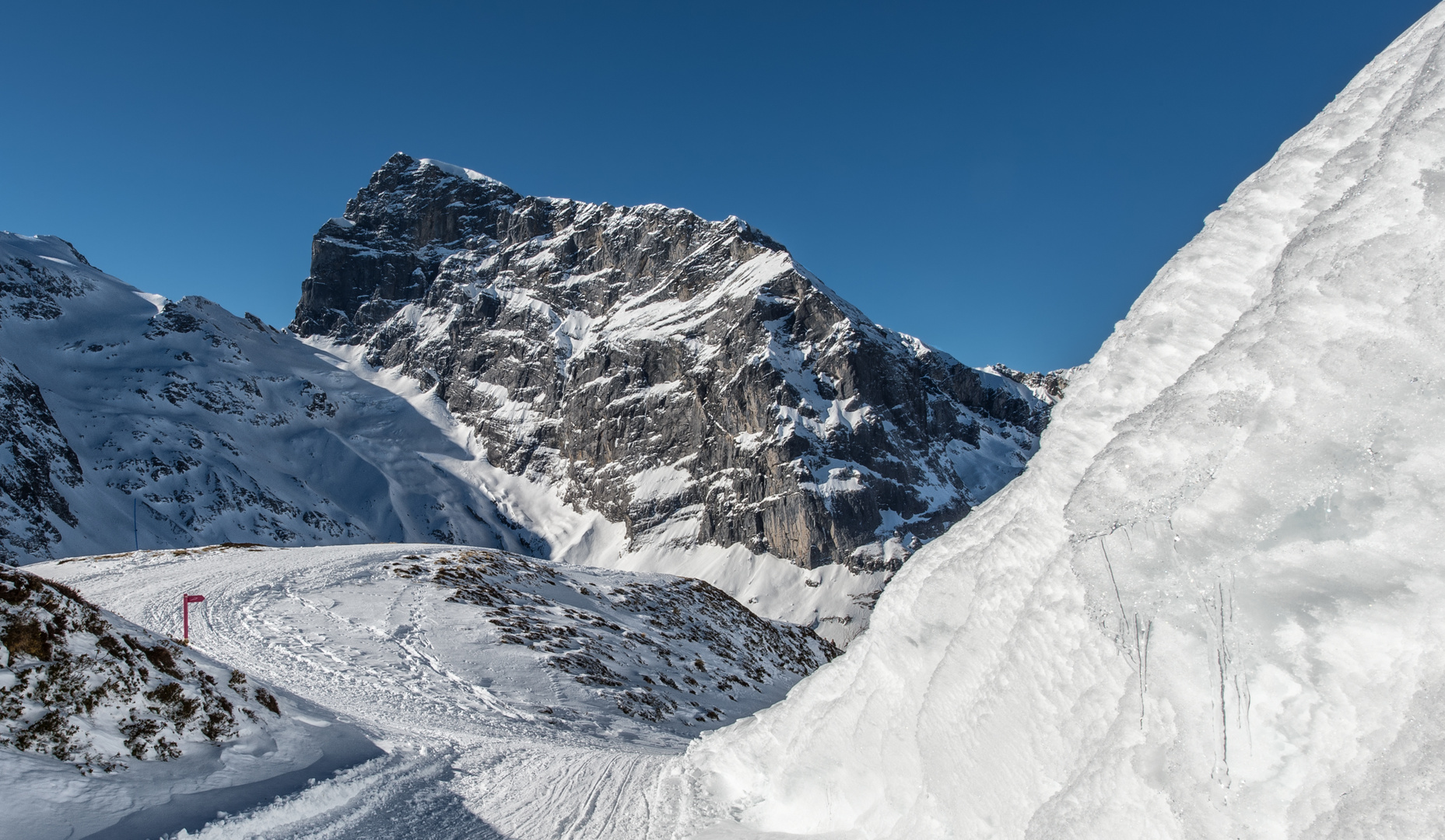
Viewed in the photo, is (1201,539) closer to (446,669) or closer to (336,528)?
(446,669)

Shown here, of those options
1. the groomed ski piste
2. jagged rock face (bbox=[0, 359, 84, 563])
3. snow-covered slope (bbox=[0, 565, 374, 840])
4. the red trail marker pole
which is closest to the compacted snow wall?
the groomed ski piste

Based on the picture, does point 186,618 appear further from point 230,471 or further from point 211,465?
point 230,471

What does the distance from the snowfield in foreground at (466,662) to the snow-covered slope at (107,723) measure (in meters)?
0.90

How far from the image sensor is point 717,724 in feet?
67.9

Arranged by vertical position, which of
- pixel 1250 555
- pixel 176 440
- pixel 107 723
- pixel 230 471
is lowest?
pixel 107 723

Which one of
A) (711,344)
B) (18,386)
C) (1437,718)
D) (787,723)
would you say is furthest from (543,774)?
(711,344)

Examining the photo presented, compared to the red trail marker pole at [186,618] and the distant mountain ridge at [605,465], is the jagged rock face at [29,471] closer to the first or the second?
the distant mountain ridge at [605,465]

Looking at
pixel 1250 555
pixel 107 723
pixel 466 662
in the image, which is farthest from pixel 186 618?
pixel 1250 555

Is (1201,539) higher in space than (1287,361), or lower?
lower

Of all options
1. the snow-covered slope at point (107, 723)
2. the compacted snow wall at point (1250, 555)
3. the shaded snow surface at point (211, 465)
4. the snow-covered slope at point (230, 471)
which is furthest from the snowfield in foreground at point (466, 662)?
the snow-covered slope at point (230, 471)

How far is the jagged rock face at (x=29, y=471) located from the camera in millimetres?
70875

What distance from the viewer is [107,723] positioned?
687 cm

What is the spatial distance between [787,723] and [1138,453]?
177 inches

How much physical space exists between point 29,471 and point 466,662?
3599 inches
